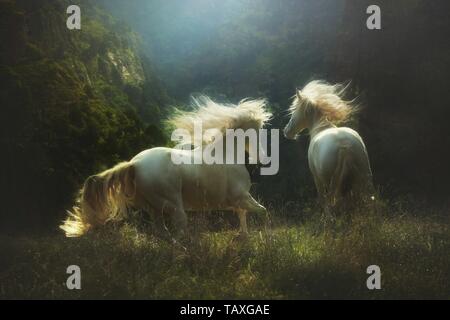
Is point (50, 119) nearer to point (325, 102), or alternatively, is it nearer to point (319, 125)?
point (319, 125)

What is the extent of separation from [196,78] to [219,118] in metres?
6.67

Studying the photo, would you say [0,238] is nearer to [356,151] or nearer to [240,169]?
[240,169]

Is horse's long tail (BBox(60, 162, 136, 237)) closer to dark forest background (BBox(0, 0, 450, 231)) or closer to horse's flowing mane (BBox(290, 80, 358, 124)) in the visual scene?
dark forest background (BBox(0, 0, 450, 231))

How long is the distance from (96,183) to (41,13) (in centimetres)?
354

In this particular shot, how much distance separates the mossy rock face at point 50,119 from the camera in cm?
871

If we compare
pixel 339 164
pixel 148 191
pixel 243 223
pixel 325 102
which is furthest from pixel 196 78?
pixel 148 191

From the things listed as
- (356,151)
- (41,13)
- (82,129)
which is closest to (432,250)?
(356,151)

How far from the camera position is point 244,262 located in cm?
657

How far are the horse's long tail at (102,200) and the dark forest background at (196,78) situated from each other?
148cm

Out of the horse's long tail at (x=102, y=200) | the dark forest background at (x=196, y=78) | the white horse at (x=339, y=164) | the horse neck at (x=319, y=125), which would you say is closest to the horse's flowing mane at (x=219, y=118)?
the white horse at (x=339, y=164)

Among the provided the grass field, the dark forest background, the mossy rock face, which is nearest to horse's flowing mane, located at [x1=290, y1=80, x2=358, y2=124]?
the dark forest background

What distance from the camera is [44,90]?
29.8ft

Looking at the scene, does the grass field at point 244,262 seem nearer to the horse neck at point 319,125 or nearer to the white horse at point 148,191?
the white horse at point 148,191

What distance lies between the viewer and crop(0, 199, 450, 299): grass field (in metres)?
5.80
